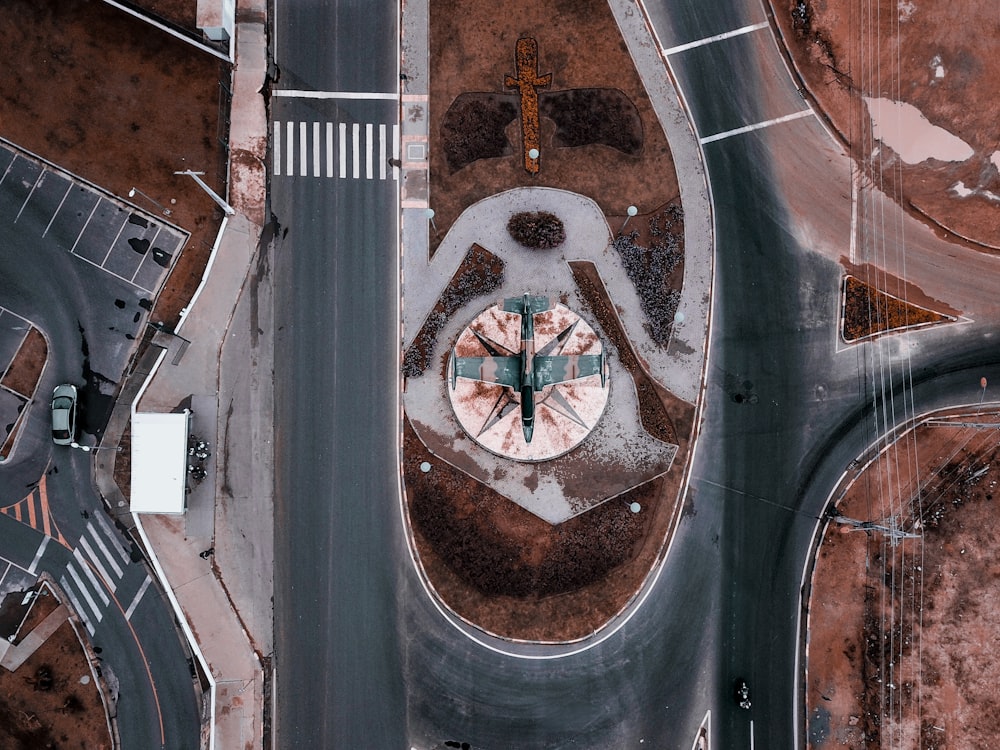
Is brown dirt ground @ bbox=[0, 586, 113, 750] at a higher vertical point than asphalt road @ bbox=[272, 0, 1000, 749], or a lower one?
lower

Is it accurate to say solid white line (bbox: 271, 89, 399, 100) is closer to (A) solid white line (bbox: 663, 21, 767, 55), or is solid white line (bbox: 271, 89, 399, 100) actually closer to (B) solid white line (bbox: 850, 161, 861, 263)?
(A) solid white line (bbox: 663, 21, 767, 55)

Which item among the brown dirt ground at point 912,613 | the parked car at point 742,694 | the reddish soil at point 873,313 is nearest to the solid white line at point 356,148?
the reddish soil at point 873,313

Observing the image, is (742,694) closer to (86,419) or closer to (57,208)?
(86,419)

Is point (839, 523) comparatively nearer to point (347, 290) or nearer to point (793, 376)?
point (793, 376)

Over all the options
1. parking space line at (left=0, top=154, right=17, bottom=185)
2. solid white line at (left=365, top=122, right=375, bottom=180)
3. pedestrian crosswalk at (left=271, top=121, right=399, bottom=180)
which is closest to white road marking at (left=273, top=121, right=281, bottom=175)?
pedestrian crosswalk at (left=271, top=121, right=399, bottom=180)

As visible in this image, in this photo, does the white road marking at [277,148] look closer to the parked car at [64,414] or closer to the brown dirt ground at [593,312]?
the brown dirt ground at [593,312]

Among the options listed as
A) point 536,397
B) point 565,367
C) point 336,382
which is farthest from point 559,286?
point 336,382
